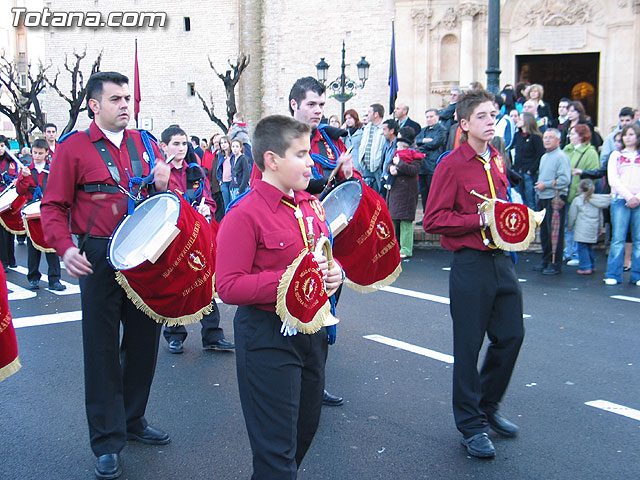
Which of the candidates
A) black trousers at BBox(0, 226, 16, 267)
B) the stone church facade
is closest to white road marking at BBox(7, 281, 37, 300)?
black trousers at BBox(0, 226, 16, 267)

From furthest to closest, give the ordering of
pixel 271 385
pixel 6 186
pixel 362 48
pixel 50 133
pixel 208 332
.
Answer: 1. pixel 362 48
2. pixel 6 186
3. pixel 50 133
4. pixel 208 332
5. pixel 271 385

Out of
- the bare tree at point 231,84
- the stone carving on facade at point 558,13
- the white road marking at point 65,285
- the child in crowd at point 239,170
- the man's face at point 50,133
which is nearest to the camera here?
the white road marking at point 65,285

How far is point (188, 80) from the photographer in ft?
133

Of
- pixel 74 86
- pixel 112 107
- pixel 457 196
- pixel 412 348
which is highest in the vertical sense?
pixel 74 86

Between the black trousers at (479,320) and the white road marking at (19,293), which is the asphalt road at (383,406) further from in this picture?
the white road marking at (19,293)

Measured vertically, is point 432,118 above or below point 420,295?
above

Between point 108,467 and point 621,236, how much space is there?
7752 mm

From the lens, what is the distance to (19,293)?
32.4ft

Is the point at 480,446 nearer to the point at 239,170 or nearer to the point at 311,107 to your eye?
the point at 311,107

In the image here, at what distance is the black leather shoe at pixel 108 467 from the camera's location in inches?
166

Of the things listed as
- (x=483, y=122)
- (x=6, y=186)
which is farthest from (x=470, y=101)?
(x=6, y=186)

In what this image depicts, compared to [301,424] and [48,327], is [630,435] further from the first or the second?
[48,327]

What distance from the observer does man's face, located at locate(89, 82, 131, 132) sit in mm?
4344

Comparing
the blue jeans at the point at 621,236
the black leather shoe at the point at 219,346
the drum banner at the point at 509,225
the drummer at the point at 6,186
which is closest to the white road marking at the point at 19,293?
the drummer at the point at 6,186
